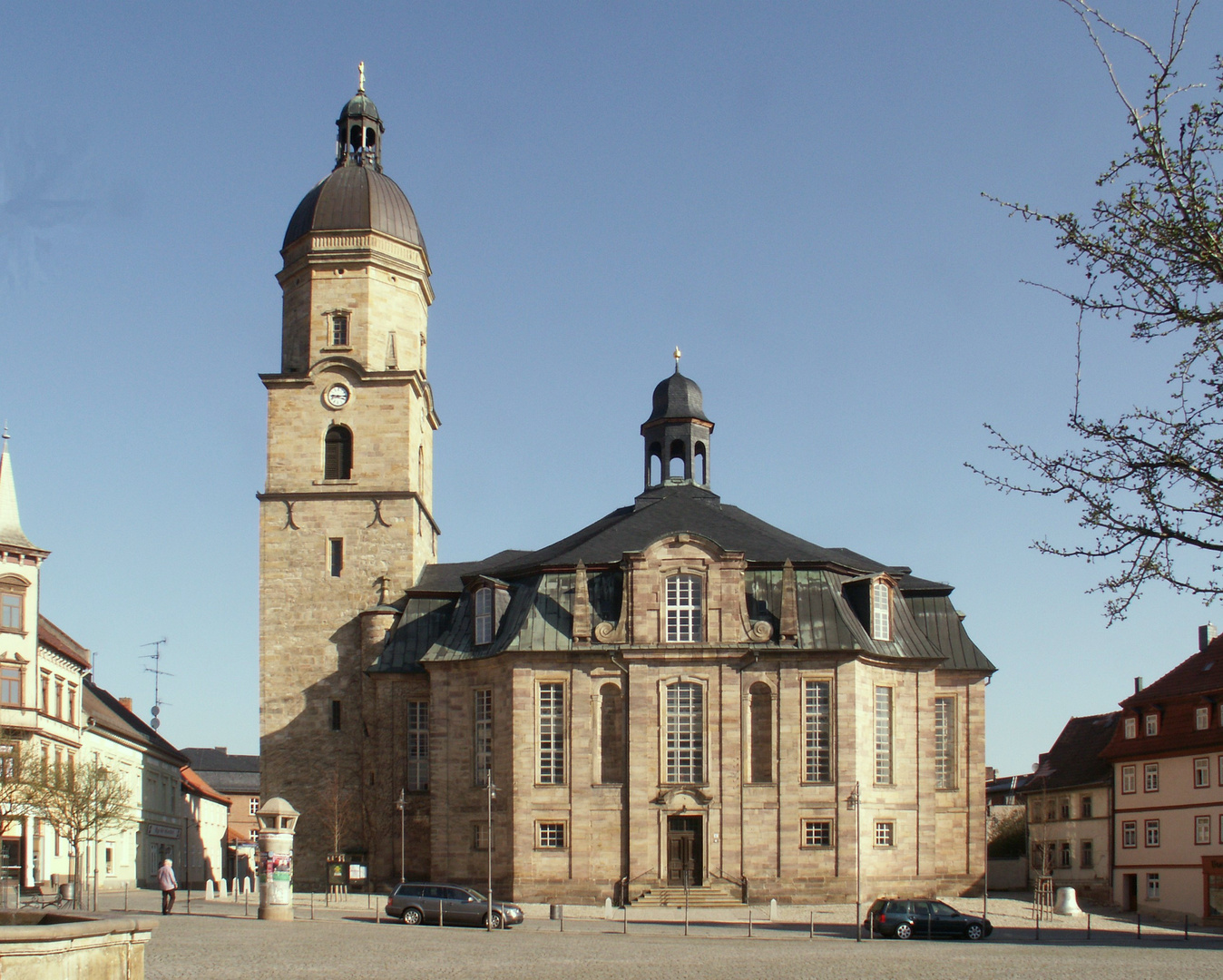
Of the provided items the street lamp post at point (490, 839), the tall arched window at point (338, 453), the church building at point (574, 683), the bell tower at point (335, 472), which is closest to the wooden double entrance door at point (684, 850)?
the church building at point (574, 683)

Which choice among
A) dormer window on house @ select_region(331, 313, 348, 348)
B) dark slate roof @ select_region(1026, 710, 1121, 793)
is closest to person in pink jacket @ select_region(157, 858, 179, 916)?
dormer window on house @ select_region(331, 313, 348, 348)

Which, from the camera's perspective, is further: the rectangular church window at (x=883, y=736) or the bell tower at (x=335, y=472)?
the bell tower at (x=335, y=472)

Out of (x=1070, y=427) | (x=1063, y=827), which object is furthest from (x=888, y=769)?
(x=1070, y=427)

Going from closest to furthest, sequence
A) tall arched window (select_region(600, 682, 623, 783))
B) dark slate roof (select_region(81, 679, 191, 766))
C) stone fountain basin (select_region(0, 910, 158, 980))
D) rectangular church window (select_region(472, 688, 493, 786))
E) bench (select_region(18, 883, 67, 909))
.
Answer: stone fountain basin (select_region(0, 910, 158, 980)), bench (select_region(18, 883, 67, 909)), tall arched window (select_region(600, 682, 623, 783)), rectangular church window (select_region(472, 688, 493, 786)), dark slate roof (select_region(81, 679, 191, 766))

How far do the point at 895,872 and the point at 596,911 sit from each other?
10.2 m

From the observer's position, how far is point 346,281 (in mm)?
60250

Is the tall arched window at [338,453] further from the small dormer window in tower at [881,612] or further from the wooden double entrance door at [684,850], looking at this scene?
the small dormer window in tower at [881,612]

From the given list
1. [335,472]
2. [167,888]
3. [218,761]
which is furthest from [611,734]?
[218,761]

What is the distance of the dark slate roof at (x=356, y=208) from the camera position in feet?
199

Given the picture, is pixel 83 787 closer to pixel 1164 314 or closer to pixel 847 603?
pixel 847 603

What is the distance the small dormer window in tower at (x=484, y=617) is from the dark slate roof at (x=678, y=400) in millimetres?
12716

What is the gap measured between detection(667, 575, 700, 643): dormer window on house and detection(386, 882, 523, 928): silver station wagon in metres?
13.2

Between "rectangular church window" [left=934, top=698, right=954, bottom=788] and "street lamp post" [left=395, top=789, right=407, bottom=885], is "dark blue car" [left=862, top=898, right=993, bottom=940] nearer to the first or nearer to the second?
"rectangular church window" [left=934, top=698, right=954, bottom=788]

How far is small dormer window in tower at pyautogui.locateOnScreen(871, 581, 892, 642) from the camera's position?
52.1 metres
